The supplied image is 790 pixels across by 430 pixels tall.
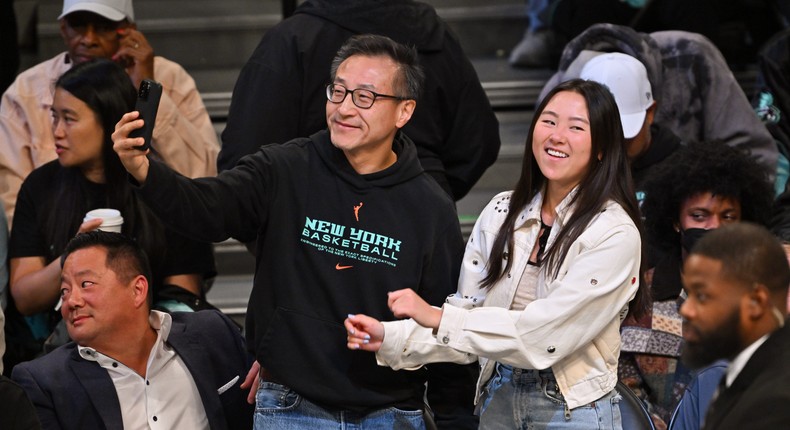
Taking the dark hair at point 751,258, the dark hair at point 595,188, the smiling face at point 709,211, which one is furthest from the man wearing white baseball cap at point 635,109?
the dark hair at point 751,258

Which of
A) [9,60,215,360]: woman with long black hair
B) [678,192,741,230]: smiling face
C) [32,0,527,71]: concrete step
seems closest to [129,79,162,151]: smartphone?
[9,60,215,360]: woman with long black hair

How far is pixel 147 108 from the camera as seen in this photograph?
8.57ft

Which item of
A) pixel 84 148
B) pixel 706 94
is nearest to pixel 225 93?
pixel 84 148

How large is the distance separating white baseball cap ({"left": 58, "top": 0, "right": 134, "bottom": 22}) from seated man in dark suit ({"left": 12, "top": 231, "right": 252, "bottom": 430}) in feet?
3.89

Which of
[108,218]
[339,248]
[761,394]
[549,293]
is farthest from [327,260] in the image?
[761,394]

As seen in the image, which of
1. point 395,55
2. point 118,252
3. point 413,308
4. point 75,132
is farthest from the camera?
point 75,132

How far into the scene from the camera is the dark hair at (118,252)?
3.38m

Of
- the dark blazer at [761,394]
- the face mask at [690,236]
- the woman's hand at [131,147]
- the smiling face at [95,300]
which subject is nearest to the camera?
the dark blazer at [761,394]

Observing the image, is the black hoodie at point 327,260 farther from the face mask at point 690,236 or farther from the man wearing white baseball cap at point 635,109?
the man wearing white baseball cap at point 635,109

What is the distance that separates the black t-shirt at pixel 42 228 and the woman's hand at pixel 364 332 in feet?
4.26

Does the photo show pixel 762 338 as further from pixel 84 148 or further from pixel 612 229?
pixel 84 148

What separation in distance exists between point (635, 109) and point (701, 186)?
0.45m

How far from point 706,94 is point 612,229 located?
1.75 metres

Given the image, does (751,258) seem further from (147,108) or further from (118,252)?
(118,252)
